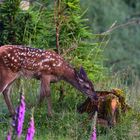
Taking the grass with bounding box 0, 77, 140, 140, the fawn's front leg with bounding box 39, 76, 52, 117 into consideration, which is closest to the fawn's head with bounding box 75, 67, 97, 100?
the grass with bounding box 0, 77, 140, 140

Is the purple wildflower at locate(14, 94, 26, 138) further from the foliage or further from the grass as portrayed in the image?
the foliage

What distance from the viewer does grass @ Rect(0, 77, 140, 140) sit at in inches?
429

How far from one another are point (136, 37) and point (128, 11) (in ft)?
5.15

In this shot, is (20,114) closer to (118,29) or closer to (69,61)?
(69,61)

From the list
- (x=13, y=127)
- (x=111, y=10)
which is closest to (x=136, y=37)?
(x=111, y=10)

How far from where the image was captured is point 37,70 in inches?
490

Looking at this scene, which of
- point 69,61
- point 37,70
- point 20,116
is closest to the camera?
point 20,116

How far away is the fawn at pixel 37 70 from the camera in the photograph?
12.2 meters

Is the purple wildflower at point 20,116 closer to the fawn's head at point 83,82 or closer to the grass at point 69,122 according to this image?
the grass at point 69,122

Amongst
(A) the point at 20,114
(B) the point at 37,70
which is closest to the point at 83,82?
(B) the point at 37,70

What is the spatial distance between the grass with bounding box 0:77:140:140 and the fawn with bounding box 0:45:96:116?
0.82ft

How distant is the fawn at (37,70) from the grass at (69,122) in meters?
0.25

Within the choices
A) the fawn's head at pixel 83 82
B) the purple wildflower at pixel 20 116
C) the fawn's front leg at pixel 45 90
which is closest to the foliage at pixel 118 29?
the fawn's head at pixel 83 82

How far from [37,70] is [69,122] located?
1.34m
